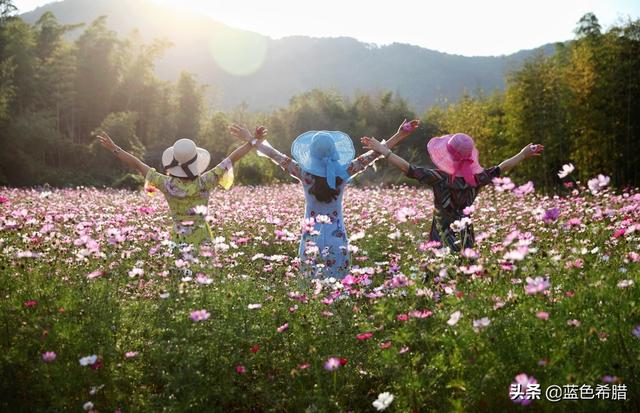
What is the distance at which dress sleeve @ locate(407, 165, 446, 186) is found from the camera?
4.64 metres

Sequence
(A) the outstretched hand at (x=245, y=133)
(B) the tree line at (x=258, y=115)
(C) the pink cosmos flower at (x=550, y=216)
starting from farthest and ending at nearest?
(B) the tree line at (x=258, y=115)
(A) the outstretched hand at (x=245, y=133)
(C) the pink cosmos flower at (x=550, y=216)

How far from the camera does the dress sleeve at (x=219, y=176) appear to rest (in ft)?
16.3

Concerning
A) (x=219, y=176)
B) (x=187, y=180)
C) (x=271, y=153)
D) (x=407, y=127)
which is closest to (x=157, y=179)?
(x=187, y=180)

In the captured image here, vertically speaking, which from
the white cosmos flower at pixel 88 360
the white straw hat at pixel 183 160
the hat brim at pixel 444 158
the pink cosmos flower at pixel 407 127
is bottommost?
the white cosmos flower at pixel 88 360

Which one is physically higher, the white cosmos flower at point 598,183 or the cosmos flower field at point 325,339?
the white cosmos flower at point 598,183

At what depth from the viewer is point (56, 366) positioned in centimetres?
295

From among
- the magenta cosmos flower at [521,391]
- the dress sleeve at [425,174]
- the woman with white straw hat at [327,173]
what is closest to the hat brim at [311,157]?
the woman with white straw hat at [327,173]

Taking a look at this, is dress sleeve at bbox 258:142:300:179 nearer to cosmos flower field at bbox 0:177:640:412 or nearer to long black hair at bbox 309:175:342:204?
long black hair at bbox 309:175:342:204

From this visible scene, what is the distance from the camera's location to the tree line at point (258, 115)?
57.2 feet

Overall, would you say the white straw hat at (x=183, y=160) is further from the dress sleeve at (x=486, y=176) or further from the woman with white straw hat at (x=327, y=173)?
the dress sleeve at (x=486, y=176)

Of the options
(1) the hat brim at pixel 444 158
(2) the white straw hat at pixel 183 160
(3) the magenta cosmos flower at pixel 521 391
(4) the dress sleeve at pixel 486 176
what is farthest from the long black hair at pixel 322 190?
(3) the magenta cosmos flower at pixel 521 391

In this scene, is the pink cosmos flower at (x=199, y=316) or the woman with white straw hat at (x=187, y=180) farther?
the woman with white straw hat at (x=187, y=180)

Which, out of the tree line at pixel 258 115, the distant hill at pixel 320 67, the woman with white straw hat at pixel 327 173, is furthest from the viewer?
the distant hill at pixel 320 67

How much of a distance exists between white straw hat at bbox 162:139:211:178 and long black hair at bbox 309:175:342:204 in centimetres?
103
